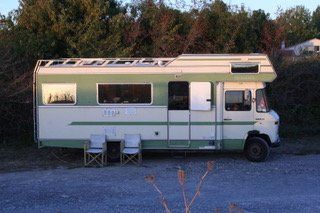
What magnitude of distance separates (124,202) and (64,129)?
5.27 m

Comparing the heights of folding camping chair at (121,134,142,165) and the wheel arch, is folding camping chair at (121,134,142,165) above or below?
below

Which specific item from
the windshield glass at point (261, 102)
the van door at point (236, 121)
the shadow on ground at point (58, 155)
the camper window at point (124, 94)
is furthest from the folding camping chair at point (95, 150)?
the windshield glass at point (261, 102)

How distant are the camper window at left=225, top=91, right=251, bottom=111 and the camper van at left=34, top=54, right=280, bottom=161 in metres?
0.03

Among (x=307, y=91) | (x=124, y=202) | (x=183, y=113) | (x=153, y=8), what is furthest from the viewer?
(x=153, y=8)

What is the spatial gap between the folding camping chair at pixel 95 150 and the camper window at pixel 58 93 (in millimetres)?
1206

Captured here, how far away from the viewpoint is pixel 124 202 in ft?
33.6

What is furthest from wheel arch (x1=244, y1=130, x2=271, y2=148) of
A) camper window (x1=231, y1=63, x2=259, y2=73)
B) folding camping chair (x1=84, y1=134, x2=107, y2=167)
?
folding camping chair (x1=84, y1=134, x2=107, y2=167)

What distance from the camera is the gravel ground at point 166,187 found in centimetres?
993

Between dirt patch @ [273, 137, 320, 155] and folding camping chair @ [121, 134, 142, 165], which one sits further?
dirt patch @ [273, 137, 320, 155]

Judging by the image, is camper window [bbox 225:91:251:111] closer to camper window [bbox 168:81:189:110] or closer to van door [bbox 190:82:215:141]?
van door [bbox 190:82:215:141]

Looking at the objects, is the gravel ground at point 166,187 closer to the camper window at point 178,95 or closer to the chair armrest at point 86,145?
the chair armrest at point 86,145

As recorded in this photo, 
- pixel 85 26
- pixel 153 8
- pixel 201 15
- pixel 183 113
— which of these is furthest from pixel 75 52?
pixel 183 113

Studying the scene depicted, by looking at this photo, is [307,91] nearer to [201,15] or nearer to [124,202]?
[201,15]

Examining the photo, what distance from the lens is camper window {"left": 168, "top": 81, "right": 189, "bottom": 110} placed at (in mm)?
14922
